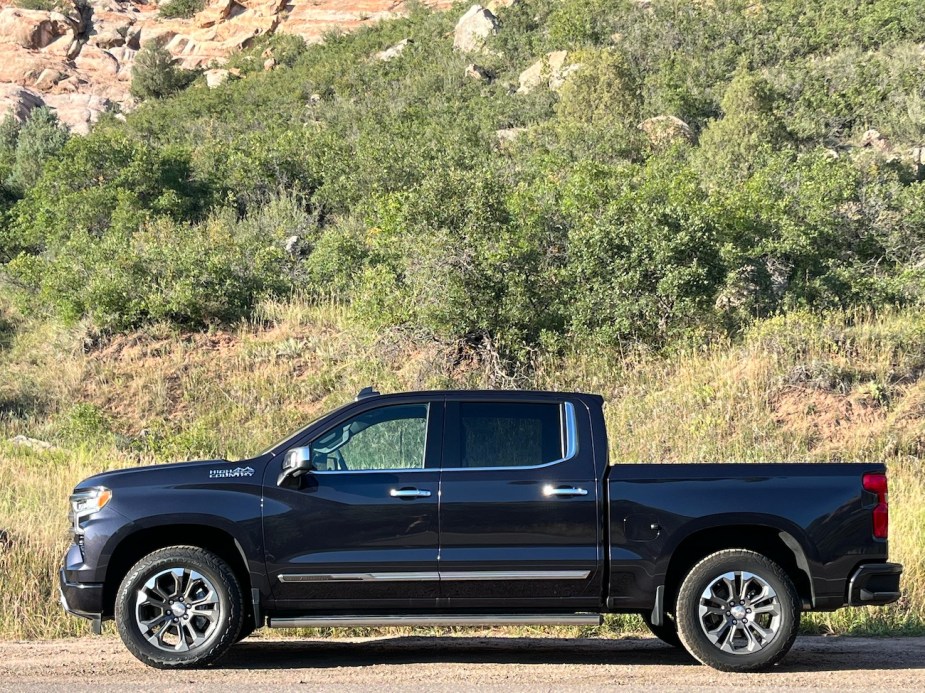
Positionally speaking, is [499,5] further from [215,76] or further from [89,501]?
[89,501]

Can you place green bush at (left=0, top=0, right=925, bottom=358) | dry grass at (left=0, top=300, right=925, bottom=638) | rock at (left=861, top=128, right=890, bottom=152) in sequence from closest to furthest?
Result: dry grass at (left=0, top=300, right=925, bottom=638)
green bush at (left=0, top=0, right=925, bottom=358)
rock at (left=861, top=128, right=890, bottom=152)

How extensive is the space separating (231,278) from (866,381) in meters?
11.5

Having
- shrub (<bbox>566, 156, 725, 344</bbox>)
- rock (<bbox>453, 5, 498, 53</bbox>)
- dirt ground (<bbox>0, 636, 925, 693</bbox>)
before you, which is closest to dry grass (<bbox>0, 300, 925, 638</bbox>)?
shrub (<bbox>566, 156, 725, 344</bbox>)

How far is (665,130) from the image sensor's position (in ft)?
102

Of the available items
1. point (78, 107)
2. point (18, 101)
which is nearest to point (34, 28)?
point (78, 107)

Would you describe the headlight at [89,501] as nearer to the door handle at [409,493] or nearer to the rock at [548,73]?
the door handle at [409,493]

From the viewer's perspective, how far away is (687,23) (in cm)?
4331

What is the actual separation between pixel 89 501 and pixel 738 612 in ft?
13.7

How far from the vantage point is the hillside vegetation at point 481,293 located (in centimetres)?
1423

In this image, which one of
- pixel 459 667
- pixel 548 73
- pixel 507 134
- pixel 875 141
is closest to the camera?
pixel 459 667

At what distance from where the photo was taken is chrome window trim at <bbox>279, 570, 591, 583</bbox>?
258 inches

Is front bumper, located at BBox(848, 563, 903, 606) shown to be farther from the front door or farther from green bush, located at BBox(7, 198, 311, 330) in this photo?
green bush, located at BBox(7, 198, 311, 330)

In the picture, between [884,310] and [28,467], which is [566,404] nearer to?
[28,467]

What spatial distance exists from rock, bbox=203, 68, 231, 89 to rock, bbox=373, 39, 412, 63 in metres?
9.05
